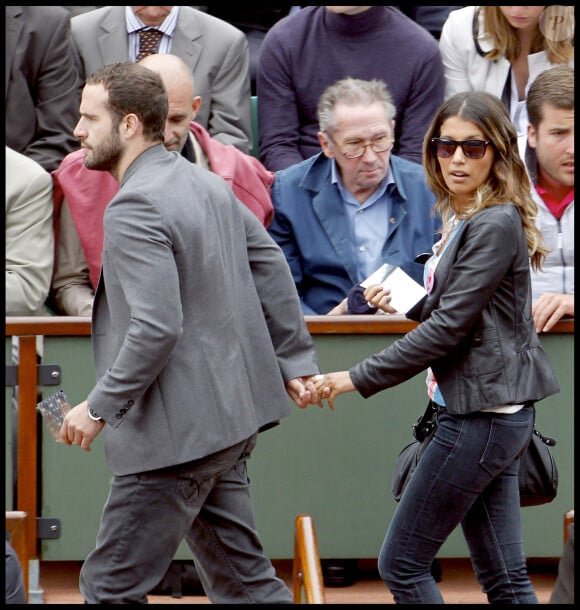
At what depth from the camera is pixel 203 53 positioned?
258 inches

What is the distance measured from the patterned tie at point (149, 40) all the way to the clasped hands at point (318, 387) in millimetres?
2644

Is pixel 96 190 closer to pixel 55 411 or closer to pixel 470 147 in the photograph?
pixel 55 411

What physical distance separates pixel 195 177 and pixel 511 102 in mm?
2801

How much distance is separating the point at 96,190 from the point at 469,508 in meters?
2.45

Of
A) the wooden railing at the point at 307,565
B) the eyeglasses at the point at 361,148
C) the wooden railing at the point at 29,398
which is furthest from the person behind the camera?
the eyeglasses at the point at 361,148

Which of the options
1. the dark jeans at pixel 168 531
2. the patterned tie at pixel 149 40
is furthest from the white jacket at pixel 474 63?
the dark jeans at pixel 168 531

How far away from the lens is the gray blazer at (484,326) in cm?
400

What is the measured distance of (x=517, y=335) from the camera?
4.07 meters

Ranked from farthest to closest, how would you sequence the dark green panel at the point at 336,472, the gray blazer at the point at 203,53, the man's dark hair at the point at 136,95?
1. the gray blazer at the point at 203,53
2. the dark green panel at the point at 336,472
3. the man's dark hair at the point at 136,95

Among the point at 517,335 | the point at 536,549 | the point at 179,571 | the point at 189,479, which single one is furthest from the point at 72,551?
the point at 517,335

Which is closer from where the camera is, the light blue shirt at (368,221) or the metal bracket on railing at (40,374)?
the metal bracket on railing at (40,374)

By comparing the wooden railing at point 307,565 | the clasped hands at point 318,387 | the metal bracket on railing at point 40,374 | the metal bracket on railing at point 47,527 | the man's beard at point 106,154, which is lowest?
the metal bracket on railing at point 47,527

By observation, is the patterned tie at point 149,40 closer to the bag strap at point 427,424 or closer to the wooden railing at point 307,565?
the wooden railing at point 307,565

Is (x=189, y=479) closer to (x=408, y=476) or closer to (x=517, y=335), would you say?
(x=408, y=476)
